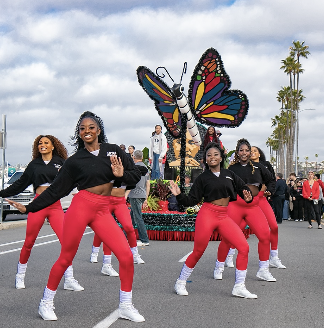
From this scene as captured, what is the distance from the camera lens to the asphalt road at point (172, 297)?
16.6 ft

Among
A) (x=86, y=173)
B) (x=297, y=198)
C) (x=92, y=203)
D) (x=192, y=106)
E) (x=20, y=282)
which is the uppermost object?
(x=192, y=106)

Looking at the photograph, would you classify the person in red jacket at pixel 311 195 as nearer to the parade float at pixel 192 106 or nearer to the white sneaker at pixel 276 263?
the parade float at pixel 192 106

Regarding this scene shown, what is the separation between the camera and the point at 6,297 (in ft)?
20.0

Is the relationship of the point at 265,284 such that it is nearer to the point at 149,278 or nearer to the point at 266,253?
the point at 266,253

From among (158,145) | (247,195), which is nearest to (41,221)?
(247,195)

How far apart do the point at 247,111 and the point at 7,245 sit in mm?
6460

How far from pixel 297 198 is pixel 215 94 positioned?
10523mm

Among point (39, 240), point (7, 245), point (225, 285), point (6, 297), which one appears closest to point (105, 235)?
point (6, 297)

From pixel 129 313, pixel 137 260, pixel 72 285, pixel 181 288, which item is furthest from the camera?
pixel 137 260

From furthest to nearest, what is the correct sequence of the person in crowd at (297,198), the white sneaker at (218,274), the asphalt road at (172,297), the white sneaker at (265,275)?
the person in crowd at (297,198), the white sneaker at (218,274), the white sneaker at (265,275), the asphalt road at (172,297)

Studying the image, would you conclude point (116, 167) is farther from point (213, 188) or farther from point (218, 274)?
point (218, 274)

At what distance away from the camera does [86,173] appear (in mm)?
4961

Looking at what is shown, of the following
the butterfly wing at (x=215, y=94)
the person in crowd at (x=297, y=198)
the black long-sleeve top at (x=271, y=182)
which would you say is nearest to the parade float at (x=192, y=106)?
the butterfly wing at (x=215, y=94)

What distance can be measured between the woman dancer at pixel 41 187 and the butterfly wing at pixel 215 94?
683 cm
